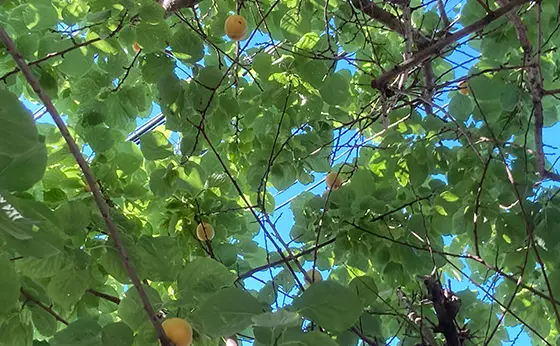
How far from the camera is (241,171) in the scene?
6.72 feet

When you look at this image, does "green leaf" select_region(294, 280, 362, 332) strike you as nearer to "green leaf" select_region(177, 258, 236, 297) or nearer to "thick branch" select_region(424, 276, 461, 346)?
"green leaf" select_region(177, 258, 236, 297)

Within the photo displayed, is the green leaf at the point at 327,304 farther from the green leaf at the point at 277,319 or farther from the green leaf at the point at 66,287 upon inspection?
the green leaf at the point at 66,287

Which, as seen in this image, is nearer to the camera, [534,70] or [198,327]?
[198,327]

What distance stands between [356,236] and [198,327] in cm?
72

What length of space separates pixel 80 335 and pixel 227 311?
26cm

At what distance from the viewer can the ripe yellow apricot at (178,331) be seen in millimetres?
939

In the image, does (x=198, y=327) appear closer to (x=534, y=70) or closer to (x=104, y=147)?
(x=104, y=147)

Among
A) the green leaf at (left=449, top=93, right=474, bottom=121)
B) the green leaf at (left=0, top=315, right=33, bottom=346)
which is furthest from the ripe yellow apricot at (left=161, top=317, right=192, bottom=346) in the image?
the green leaf at (left=449, top=93, right=474, bottom=121)

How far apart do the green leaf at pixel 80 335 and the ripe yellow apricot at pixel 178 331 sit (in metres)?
0.11

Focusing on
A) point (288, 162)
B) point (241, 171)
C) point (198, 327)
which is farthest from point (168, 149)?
point (198, 327)

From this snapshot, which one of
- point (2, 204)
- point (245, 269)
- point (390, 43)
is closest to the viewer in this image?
point (2, 204)

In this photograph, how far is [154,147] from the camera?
1613mm

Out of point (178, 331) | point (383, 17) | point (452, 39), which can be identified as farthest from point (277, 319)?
point (383, 17)

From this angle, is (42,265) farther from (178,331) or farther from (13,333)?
(178,331)
